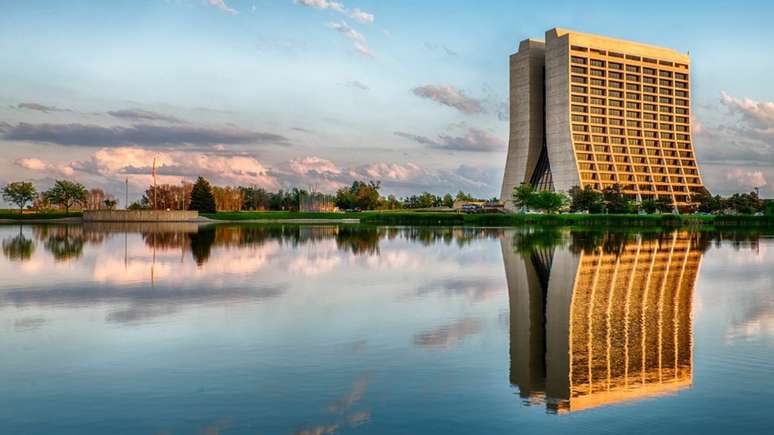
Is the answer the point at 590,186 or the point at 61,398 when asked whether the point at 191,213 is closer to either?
the point at 590,186

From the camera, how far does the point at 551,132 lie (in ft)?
566

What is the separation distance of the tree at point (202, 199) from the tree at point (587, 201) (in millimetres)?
83877

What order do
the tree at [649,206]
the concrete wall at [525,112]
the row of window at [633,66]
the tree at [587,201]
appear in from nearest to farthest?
the tree at [587,201], the tree at [649,206], the row of window at [633,66], the concrete wall at [525,112]

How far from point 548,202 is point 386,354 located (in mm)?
136553

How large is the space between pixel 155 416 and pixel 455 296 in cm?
1477

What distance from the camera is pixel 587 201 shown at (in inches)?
5704

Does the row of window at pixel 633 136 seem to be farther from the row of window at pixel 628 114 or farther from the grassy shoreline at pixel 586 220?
the grassy shoreline at pixel 586 220

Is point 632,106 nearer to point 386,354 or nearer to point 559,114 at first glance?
point 559,114

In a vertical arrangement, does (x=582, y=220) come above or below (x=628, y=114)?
below

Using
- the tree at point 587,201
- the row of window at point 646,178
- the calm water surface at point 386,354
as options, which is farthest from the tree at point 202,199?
the calm water surface at point 386,354

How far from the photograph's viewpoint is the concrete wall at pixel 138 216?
13662 centimetres

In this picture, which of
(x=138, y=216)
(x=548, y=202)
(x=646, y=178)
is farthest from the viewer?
(x=646, y=178)

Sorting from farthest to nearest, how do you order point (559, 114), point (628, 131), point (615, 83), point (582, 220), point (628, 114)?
1. point (628, 114)
2. point (615, 83)
3. point (628, 131)
4. point (559, 114)
5. point (582, 220)

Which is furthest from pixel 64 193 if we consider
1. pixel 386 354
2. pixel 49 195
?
pixel 386 354
